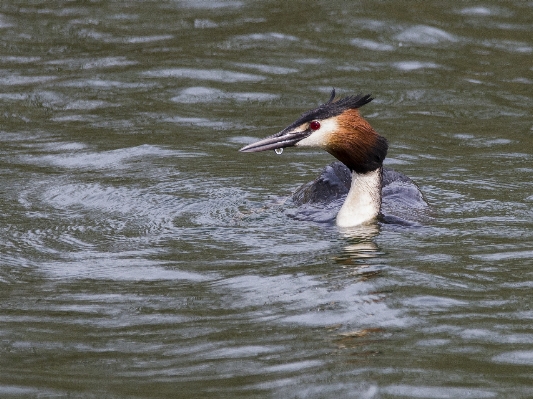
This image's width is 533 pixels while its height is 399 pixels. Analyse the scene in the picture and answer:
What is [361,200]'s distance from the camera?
7469 millimetres

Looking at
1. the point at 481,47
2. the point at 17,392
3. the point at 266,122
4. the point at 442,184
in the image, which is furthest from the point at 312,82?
the point at 17,392

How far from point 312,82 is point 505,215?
4327 mm

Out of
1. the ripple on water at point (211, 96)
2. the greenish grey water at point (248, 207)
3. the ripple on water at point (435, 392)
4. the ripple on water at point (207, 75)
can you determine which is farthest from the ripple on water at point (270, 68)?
the ripple on water at point (435, 392)

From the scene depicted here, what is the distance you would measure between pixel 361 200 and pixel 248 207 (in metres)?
0.96

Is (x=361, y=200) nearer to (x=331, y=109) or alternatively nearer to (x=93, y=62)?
(x=331, y=109)

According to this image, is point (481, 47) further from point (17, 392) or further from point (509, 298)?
point (17, 392)

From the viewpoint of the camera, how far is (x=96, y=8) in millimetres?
13164

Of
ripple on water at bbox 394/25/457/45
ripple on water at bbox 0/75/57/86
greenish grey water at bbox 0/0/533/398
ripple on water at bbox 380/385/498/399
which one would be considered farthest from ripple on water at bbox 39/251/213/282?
ripple on water at bbox 394/25/457/45

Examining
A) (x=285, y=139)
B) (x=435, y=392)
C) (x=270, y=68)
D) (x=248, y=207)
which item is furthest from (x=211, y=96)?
(x=435, y=392)

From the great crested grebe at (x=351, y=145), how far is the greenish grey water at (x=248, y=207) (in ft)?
0.81

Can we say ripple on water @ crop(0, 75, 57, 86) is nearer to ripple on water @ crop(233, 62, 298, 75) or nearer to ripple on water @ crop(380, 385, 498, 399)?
ripple on water @ crop(233, 62, 298, 75)

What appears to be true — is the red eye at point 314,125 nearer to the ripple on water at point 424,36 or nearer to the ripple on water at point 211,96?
the ripple on water at point 211,96

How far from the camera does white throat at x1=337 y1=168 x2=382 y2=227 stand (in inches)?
293

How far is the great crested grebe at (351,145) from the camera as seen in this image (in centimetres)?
717
